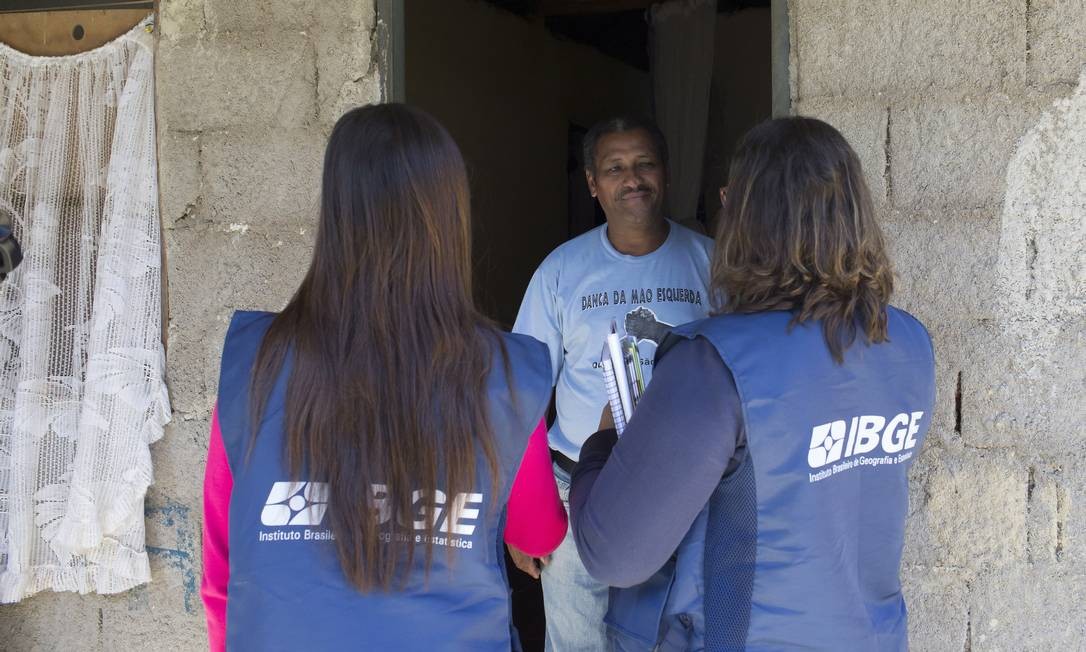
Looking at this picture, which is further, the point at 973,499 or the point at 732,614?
the point at 973,499

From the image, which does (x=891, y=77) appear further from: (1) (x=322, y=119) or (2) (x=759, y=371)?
(1) (x=322, y=119)

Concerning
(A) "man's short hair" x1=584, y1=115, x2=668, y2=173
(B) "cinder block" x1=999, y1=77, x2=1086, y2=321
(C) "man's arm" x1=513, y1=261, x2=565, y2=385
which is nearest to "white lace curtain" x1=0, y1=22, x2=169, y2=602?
(C) "man's arm" x1=513, y1=261, x2=565, y2=385

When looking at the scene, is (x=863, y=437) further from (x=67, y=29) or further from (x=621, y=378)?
(x=67, y=29)

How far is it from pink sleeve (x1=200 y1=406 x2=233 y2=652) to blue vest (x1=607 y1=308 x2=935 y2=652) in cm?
71

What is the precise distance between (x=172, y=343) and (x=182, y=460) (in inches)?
13.8

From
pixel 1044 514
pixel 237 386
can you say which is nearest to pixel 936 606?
pixel 1044 514

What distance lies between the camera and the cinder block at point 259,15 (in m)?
2.84

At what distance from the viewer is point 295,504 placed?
1445mm

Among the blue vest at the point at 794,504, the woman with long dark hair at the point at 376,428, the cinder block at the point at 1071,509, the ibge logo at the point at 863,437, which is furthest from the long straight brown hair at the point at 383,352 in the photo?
the cinder block at the point at 1071,509

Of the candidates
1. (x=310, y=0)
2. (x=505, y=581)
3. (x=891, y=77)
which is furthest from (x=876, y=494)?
(x=310, y=0)

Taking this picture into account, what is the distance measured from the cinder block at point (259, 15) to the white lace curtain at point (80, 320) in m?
0.26

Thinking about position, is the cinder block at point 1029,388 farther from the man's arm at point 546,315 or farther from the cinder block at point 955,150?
the man's arm at point 546,315

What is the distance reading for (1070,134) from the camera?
235 centimetres

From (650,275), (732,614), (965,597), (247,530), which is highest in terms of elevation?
(650,275)
